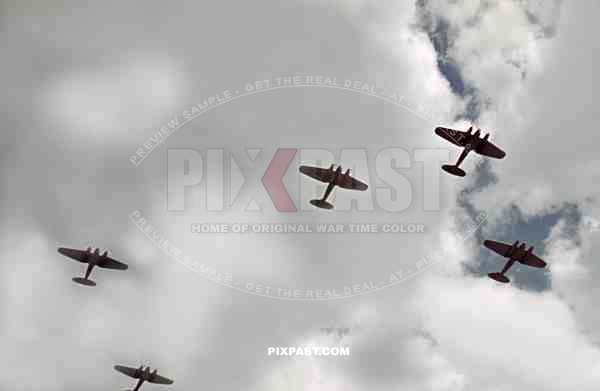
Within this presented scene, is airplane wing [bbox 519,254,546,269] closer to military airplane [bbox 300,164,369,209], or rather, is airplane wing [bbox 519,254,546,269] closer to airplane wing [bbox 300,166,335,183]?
military airplane [bbox 300,164,369,209]

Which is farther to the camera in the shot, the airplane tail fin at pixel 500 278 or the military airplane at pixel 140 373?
the military airplane at pixel 140 373

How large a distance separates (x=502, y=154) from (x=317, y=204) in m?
26.5

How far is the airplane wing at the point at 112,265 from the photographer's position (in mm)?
83062

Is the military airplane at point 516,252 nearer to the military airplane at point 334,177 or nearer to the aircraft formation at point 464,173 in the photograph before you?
the aircraft formation at point 464,173

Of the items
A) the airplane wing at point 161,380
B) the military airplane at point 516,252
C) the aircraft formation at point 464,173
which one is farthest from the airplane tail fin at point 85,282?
the military airplane at point 516,252

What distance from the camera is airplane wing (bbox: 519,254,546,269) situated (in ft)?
246

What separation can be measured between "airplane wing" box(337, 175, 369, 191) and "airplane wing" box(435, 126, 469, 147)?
12427mm

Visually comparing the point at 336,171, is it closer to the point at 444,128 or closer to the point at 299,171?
the point at 299,171

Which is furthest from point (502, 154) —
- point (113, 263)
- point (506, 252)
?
point (113, 263)

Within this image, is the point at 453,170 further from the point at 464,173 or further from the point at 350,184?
the point at 350,184

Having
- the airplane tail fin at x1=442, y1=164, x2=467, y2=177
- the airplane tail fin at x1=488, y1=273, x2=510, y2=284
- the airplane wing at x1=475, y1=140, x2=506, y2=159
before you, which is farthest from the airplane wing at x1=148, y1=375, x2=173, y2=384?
the airplane wing at x1=475, y1=140, x2=506, y2=159

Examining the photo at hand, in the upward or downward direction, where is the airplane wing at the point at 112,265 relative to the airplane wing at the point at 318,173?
downward

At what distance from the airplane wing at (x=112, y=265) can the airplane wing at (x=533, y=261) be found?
196ft

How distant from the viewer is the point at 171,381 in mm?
93688
